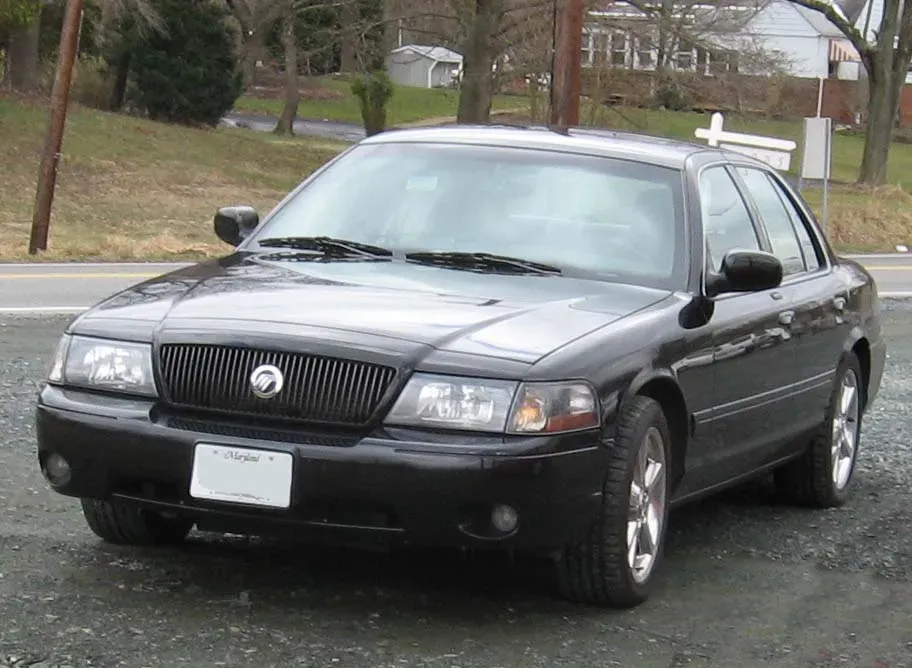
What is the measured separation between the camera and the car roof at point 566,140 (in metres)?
6.29

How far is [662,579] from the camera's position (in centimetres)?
580

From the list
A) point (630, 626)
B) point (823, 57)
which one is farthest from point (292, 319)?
point (823, 57)

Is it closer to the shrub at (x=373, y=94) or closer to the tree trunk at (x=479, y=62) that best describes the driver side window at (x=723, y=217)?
the tree trunk at (x=479, y=62)

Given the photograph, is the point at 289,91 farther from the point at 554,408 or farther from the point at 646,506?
the point at 554,408

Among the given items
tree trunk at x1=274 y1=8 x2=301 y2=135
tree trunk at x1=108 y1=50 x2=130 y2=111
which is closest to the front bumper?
tree trunk at x1=108 y1=50 x2=130 y2=111

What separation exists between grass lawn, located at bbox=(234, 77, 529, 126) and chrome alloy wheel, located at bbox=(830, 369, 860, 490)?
50164 millimetres

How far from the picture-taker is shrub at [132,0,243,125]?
135 feet

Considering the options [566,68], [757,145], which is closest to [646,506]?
[757,145]

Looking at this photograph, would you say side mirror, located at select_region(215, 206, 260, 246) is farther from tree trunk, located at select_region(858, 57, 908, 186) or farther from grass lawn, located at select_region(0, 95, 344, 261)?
tree trunk, located at select_region(858, 57, 908, 186)

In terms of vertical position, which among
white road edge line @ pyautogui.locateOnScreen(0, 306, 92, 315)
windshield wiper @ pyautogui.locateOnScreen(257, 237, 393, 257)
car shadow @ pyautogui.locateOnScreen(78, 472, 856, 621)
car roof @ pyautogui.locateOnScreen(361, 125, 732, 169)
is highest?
car roof @ pyautogui.locateOnScreen(361, 125, 732, 169)

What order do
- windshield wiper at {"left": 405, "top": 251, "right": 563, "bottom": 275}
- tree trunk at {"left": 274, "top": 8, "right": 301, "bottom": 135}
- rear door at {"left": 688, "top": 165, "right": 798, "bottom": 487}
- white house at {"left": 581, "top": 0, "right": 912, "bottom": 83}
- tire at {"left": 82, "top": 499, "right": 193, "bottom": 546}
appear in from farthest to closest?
1. tree trunk at {"left": 274, "top": 8, "right": 301, "bottom": 135}
2. white house at {"left": 581, "top": 0, "right": 912, "bottom": 83}
3. rear door at {"left": 688, "top": 165, "right": 798, "bottom": 487}
4. windshield wiper at {"left": 405, "top": 251, "right": 563, "bottom": 275}
5. tire at {"left": 82, "top": 499, "right": 193, "bottom": 546}

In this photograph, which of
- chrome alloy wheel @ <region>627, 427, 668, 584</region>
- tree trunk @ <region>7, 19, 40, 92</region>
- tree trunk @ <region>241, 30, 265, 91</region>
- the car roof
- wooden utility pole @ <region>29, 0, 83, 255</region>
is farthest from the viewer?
tree trunk @ <region>241, 30, 265, 91</region>

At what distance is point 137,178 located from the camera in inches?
1375

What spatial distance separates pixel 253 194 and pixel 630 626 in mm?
30619
